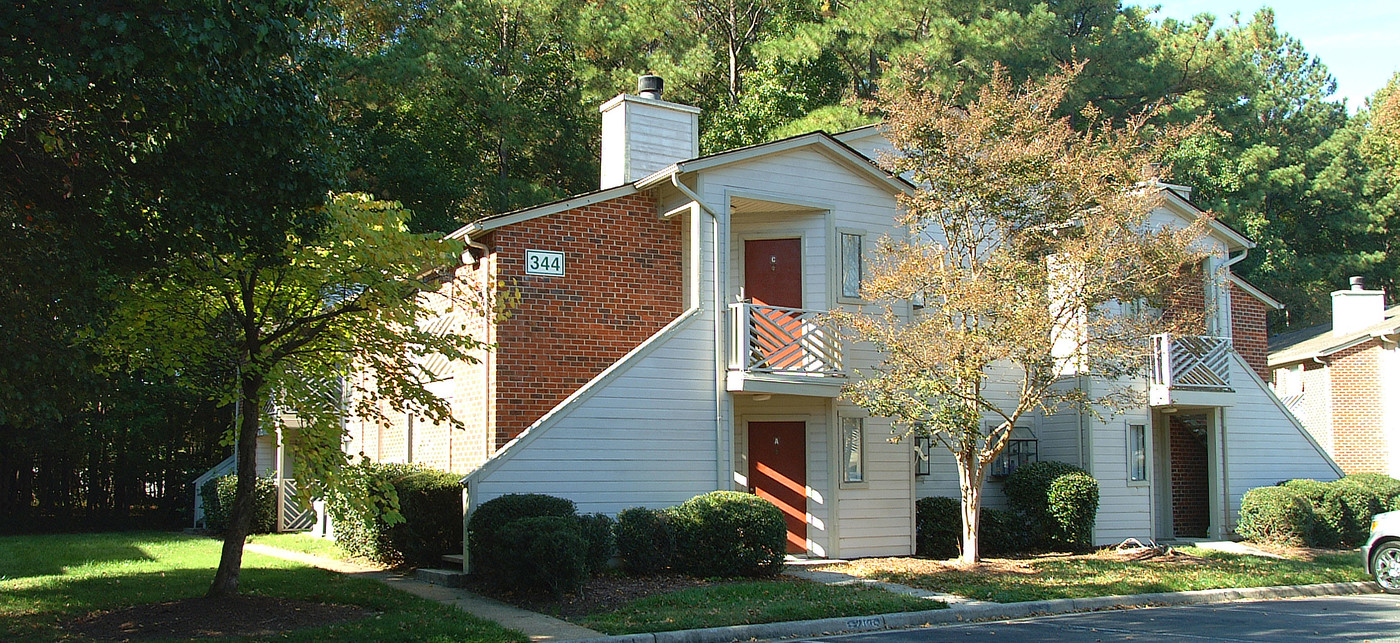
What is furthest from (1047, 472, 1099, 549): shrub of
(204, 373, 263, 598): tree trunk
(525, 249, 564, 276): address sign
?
(204, 373, 263, 598): tree trunk

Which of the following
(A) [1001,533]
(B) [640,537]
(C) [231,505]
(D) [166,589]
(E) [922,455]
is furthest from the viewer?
(C) [231,505]

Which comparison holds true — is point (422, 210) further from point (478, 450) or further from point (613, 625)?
point (613, 625)

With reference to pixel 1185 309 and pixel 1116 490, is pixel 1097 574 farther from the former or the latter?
pixel 1116 490

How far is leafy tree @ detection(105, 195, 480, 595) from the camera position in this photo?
11664 mm

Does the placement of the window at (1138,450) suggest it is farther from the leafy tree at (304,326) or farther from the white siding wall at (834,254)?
the leafy tree at (304,326)

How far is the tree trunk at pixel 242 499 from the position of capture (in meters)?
12.2

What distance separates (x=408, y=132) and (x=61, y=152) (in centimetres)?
2028

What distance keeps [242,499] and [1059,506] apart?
1279 cm

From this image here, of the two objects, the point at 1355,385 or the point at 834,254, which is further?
the point at 1355,385

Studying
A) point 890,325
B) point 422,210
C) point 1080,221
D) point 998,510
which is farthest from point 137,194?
point 422,210

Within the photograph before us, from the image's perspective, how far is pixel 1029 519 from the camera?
18.9 meters

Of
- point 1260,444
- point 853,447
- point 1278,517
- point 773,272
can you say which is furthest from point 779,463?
point 1260,444

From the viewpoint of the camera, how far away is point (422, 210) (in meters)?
28.5

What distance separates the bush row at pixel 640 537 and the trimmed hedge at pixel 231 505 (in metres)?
10.9
